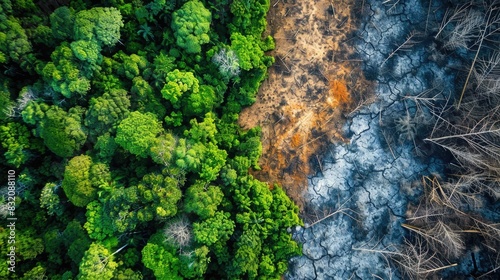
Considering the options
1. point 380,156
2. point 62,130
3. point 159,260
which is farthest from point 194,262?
point 380,156

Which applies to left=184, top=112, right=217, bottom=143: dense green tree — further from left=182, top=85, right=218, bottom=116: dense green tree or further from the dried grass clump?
the dried grass clump

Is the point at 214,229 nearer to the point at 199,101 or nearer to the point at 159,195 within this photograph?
the point at 159,195

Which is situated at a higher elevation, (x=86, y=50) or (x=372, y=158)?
(x=86, y=50)

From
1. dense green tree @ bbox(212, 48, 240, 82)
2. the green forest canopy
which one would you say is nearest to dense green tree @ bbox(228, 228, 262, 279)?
the green forest canopy

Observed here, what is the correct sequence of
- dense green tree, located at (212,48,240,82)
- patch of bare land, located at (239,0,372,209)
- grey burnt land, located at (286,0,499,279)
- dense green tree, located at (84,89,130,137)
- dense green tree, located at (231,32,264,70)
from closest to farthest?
dense green tree, located at (84,89,130,137), dense green tree, located at (212,48,240,82), dense green tree, located at (231,32,264,70), grey burnt land, located at (286,0,499,279), patch of bare land, located at (239,0,372,209)

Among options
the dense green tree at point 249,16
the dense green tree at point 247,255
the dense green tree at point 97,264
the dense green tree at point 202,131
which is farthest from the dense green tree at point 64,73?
the dense green tree at point 247,255

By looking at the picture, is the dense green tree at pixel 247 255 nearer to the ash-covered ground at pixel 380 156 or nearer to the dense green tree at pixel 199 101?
the ash-covered ground at pixel 380 156

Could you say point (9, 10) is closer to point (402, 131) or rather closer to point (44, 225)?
point (44, 225)
